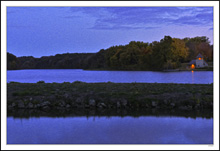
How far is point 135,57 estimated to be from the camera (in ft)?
365

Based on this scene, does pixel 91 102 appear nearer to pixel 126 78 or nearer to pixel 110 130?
pixel 110 130

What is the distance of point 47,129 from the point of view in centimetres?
1071

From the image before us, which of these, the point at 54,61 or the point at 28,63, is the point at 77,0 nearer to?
the point at 28,63

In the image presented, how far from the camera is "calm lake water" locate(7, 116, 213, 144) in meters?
9.11

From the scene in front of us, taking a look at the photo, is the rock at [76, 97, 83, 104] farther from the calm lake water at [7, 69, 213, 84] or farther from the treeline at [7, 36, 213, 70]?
the treeline at [7, 36, 213, 70]

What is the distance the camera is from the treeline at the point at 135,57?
309 feet

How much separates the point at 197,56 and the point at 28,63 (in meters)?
71.0

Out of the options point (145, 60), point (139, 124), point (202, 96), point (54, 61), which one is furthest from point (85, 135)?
point (54, 61)

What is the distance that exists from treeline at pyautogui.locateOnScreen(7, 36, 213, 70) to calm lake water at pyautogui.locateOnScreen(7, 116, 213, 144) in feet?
205

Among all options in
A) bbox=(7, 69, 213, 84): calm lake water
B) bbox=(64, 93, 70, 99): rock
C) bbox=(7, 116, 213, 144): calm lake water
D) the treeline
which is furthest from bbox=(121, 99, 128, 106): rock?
the treeline

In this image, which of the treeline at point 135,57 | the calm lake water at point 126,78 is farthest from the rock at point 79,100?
the treeline at point 135,57

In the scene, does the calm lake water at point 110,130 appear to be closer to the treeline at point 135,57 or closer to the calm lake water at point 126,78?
the calm lake water at point 126,78

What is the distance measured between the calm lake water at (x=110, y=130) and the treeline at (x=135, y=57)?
6258cm

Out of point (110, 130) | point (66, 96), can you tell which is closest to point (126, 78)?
point (66, 96)
